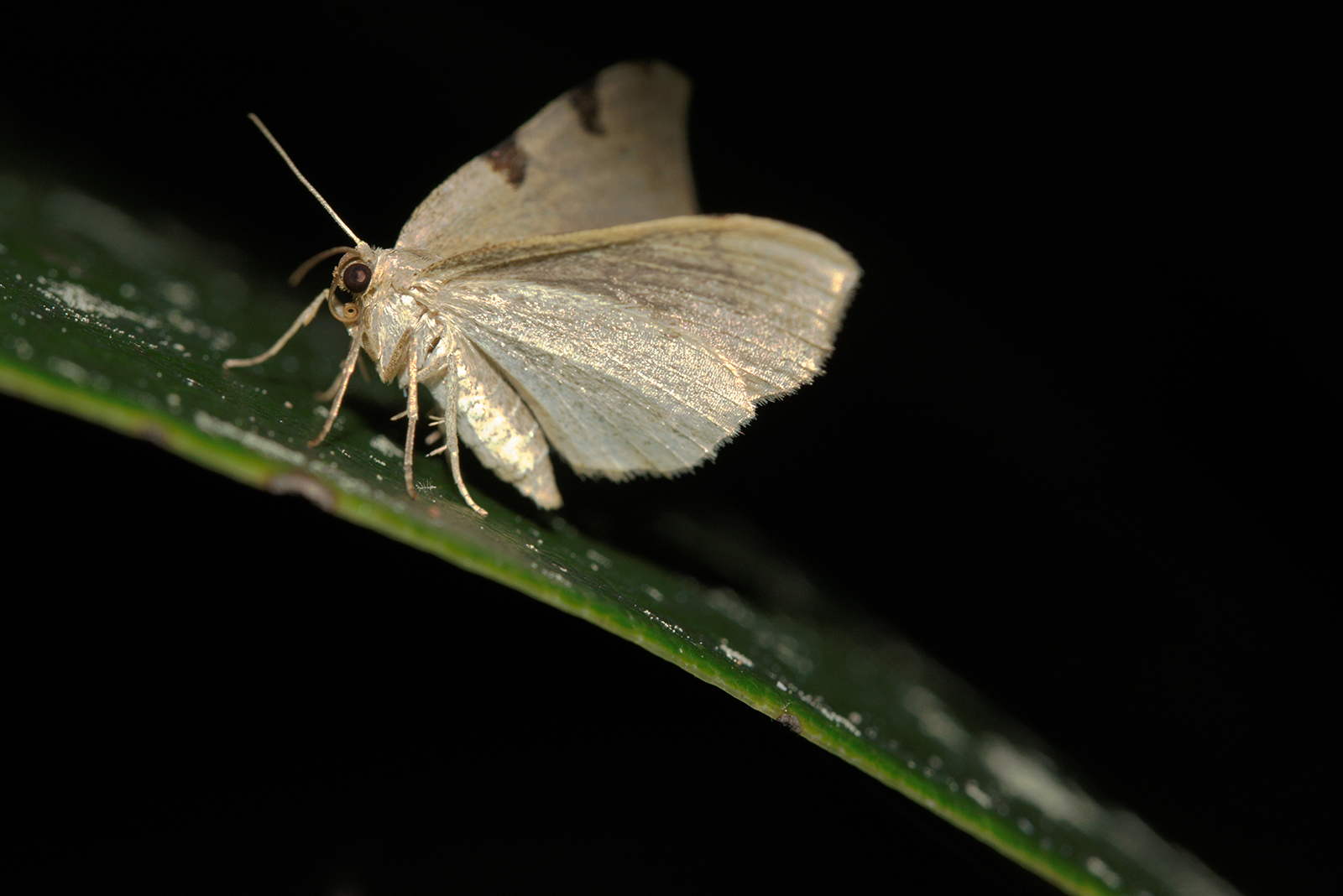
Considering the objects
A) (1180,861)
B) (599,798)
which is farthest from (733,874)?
(1180,861)

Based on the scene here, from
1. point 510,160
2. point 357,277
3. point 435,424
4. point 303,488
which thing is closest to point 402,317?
point 357,277

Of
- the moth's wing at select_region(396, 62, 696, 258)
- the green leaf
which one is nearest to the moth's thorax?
the moth's wing at select_region(396, 62, 696, 258)

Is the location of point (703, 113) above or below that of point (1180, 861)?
above

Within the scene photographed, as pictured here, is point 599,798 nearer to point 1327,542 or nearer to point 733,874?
point 733,874

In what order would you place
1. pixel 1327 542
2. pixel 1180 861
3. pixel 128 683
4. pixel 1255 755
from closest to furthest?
pixel 128 683
pixel 1180 861
pixel 1255 755
pixel 1327 542

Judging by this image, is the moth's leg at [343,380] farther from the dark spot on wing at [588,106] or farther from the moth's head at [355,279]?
the dark spot on wing at [588,106]

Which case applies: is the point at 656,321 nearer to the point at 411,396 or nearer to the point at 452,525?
the point at 411,396

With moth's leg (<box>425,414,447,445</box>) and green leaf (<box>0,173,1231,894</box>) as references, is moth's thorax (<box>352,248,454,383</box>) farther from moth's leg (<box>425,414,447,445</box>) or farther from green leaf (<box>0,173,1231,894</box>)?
green leaf (<box>0,173,1231,894</box>)
